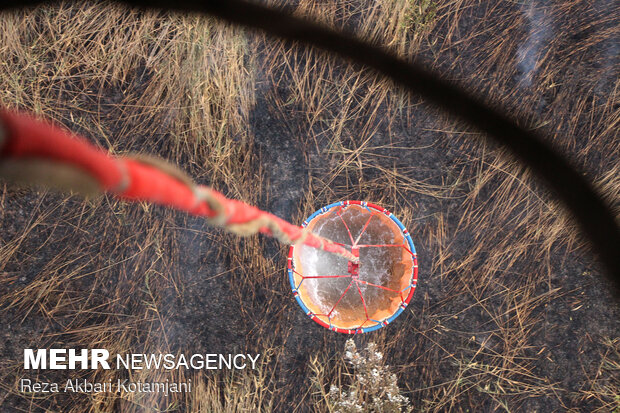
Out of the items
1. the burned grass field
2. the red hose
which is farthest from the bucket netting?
the red hose

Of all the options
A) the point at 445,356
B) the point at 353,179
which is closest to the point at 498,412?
the point at 445,356

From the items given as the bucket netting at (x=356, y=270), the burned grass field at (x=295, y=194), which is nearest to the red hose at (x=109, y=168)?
the bucket netting at (x=356, y=270)

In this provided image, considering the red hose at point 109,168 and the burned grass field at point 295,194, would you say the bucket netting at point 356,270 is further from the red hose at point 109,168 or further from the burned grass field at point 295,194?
the red hose at point 109,168

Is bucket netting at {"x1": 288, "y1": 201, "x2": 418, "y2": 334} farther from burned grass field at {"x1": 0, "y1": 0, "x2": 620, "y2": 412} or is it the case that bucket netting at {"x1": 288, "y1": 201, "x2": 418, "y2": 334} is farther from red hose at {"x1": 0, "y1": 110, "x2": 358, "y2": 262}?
red hose at {"x1": 0, "y1": 110, "x2": 358, "y2": 262}

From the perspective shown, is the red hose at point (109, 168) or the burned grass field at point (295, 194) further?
the burned grass field at point (295, 194)

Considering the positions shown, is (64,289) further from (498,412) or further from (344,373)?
(498,412)

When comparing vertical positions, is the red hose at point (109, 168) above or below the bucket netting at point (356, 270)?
below

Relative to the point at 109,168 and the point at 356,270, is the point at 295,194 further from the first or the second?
the point at 109,168
